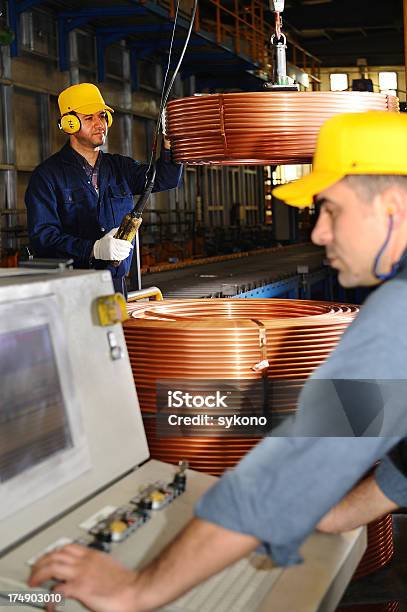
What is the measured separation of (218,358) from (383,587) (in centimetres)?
93

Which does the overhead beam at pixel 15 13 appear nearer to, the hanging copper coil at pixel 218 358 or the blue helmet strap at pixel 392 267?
the hanging copper coil at pixel 218 358

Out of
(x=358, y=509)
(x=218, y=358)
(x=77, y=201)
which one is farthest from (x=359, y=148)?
(x=77, y=201)

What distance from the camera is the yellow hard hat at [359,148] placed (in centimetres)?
130

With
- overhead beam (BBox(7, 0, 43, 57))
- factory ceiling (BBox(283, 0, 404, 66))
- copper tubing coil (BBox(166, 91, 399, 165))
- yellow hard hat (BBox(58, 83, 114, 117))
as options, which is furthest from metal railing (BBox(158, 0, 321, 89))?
copper tubing coil (BBox(166, 91, 399, 165))

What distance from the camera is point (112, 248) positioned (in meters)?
3.17

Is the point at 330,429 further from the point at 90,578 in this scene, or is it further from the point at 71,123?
Answer: the point at 71,123

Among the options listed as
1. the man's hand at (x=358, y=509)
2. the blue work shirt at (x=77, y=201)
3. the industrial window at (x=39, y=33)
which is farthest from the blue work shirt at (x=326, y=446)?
the industrial window at (x=39, y=33)

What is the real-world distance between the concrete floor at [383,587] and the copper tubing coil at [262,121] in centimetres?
146

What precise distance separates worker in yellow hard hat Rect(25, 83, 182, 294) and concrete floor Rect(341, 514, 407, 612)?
1.52m

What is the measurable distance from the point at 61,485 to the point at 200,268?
26.2 ft

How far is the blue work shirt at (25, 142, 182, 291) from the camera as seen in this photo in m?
3.54

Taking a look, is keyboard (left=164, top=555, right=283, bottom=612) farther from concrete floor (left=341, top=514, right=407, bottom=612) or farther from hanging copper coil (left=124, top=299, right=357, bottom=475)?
concrete floor (left=341, top=514, right=407, bottom=612)

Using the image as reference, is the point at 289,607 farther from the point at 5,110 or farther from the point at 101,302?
the point at 5,110

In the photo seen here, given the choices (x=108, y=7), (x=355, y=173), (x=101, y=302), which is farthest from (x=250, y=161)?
(x=108, y=7)
